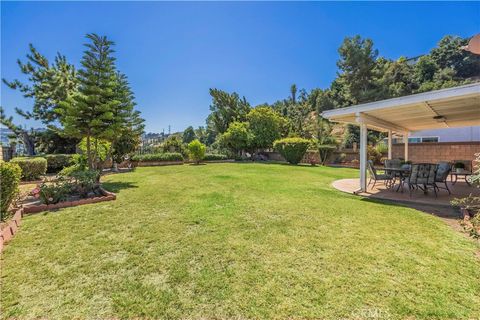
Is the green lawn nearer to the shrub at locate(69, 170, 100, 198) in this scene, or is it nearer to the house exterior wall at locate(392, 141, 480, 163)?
the shrub at locate(69, 170, 100, 198)

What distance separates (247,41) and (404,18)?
716cm

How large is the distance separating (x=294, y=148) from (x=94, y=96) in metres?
14.7

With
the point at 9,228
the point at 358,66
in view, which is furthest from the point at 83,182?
the point at 358,66

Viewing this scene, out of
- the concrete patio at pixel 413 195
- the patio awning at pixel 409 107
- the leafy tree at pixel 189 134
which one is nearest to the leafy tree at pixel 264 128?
the patio awning at pixel 409 107

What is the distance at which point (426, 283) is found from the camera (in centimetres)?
252

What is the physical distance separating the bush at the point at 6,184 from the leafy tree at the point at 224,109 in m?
26.1

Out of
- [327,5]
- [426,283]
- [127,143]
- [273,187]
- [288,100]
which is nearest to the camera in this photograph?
[426,283]

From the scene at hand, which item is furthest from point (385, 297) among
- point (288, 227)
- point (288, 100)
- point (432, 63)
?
point (288, 100)

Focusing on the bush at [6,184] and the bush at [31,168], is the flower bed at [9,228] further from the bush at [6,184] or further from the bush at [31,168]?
the bush at [31,168]

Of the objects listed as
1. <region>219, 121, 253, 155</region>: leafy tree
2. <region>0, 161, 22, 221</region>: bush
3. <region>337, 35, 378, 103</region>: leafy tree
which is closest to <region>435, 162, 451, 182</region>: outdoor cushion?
<region>0, 161, 22, 221</region>: bush

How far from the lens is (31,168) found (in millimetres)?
10070

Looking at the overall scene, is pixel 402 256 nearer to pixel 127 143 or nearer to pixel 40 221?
pixel 40 221

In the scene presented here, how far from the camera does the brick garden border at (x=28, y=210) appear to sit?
3576 mm

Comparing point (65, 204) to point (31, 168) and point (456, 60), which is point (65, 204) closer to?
point (31, 168)
